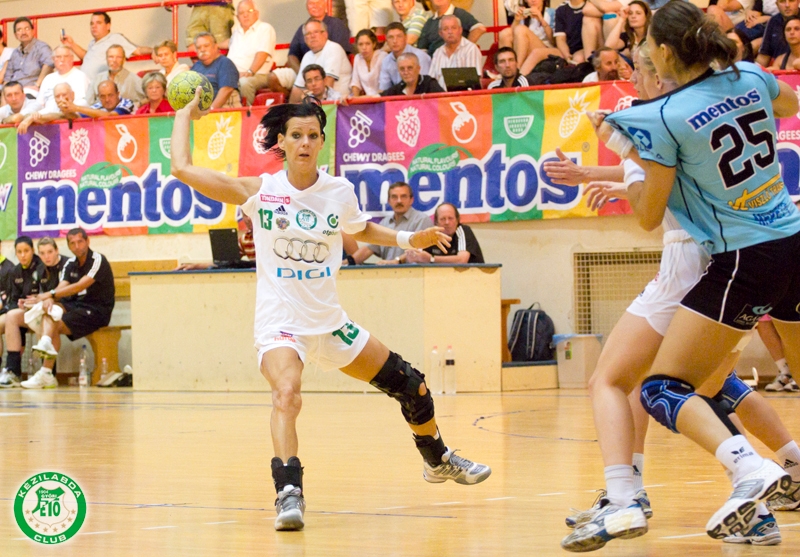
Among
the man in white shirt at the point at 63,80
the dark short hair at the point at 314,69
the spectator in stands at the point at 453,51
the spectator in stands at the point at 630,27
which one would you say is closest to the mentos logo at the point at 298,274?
the spectator in stands at the point at 630,27

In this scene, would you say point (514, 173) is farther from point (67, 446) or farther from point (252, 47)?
point (67, 446)

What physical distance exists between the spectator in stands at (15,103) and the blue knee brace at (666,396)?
1439 centimetres

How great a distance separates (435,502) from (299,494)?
2.54 feet

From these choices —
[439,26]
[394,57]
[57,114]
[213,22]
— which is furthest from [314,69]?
[57,114]

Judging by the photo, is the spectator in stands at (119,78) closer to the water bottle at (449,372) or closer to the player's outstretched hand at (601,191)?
the water bottle at (449,372)

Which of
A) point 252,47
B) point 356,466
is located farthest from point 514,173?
point 356,466

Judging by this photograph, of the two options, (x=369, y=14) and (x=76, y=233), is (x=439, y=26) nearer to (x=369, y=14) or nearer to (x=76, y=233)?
(x=369, y=14)

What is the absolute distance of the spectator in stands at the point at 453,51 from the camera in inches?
552

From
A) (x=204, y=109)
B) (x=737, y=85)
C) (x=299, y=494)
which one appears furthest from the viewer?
(x=204, y=109)

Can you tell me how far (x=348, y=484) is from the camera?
17.4 ft

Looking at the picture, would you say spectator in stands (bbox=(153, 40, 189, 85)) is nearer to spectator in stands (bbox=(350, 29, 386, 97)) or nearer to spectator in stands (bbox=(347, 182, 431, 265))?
spectator in stands (bbox=(350, 29, 386, 97))

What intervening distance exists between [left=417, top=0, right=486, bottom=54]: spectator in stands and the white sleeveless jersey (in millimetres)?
10055

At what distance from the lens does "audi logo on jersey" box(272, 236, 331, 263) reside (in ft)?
15.7

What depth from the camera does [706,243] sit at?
Answer: 3508mm
